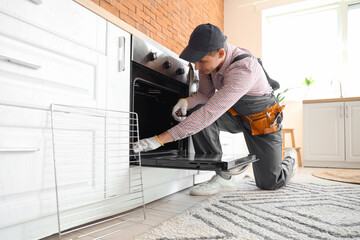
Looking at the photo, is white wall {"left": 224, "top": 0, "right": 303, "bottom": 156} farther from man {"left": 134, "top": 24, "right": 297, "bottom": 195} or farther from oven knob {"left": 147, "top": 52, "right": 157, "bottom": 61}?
oven knob {"left": 147, "top": 52, "right": 157, "bottom": 61}

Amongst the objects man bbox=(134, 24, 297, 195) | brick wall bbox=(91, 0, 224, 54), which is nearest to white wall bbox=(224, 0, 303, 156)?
brick wall bbox=(91, 0, 224, 54)

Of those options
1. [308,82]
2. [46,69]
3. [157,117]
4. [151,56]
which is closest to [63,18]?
[46,69]

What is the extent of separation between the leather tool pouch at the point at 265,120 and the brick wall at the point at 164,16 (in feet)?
3.02

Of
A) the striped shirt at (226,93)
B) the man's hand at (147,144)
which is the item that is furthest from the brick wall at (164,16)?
the man's hand at (147,144)

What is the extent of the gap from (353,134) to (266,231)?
2.84 m

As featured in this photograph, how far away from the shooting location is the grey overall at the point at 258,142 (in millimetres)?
1591

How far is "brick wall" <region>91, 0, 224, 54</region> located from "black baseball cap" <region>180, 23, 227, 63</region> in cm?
54

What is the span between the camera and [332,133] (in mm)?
3248

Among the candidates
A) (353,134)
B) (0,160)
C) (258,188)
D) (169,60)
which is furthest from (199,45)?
(353,134)

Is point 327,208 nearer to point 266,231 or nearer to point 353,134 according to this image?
point 266,231

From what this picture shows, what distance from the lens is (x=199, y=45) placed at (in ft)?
4.10

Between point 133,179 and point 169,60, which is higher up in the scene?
point 169,60

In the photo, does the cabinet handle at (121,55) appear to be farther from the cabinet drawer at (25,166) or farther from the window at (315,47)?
the window at (315,47)

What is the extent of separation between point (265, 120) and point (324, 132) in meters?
2.09
